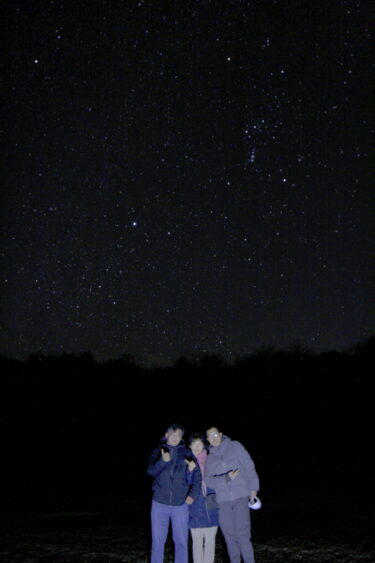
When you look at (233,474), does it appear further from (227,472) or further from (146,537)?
(146,537)

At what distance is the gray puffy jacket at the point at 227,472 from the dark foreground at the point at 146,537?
5.40 feet

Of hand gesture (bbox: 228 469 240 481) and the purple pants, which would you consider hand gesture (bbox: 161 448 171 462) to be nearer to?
the purple pants

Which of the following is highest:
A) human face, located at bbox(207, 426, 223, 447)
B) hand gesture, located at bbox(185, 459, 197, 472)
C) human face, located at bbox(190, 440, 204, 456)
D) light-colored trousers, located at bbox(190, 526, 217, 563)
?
human face, located at bbox(207, 426, 223, 447)

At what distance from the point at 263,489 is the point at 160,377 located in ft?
67.0

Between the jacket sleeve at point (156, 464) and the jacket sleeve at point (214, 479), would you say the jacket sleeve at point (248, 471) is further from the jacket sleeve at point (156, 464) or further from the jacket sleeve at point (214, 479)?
the jacket sleeve at point (156, 464)

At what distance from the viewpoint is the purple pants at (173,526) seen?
476cm

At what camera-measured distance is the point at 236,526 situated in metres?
4.96

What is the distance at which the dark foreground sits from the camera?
253 inches

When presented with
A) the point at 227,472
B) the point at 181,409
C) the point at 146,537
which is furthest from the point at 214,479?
the point at 181,409

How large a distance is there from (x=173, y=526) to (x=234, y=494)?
0.59m

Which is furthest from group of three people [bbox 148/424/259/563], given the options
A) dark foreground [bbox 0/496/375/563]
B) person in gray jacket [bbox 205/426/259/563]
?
dark foreground [bbox 0/496/375/563]

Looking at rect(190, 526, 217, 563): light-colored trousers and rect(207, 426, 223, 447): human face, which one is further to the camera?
rect(207, 426, 223, 447): human face

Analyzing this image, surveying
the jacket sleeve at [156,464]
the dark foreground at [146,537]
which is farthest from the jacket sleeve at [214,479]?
the dark foreground at [146,537]

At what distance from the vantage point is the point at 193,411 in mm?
34281
